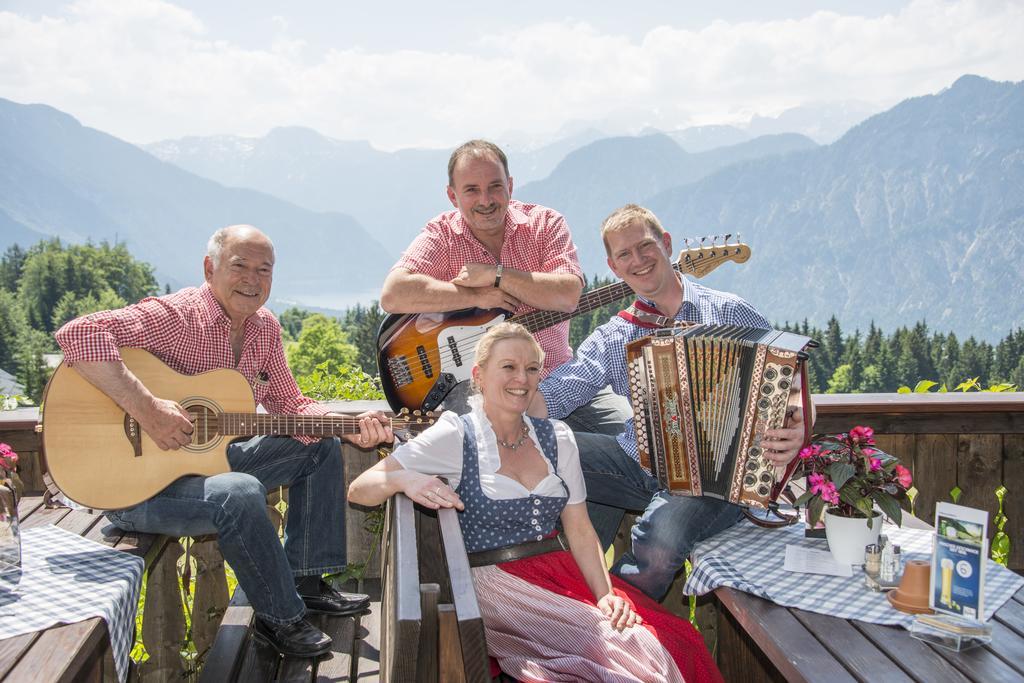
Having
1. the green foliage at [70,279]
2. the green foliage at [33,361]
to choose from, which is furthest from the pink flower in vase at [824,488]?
the green foliage at [70,279]

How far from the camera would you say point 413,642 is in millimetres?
1501

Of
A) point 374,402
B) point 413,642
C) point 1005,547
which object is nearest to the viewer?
point 413,642

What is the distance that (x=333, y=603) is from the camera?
3338 mm

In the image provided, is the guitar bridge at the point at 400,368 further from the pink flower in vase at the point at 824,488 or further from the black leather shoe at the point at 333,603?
the pink flower in vase at the point at 824,488

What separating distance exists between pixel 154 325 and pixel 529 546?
5.08ft

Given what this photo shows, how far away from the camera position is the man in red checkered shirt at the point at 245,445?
294cm

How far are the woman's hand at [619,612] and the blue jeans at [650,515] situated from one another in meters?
0.37

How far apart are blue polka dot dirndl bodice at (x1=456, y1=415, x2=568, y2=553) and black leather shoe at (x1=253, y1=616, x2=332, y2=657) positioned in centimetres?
79

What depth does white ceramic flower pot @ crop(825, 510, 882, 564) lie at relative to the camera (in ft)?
7.65

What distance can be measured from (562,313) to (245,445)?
52.3 inches

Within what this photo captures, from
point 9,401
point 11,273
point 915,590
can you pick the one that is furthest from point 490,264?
point 11,273

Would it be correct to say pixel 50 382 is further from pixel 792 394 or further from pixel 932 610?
pixel 932 610

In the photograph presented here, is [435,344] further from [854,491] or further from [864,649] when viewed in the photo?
[864,649]

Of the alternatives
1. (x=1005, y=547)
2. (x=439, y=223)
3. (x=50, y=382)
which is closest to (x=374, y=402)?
(x=439, y=223)
